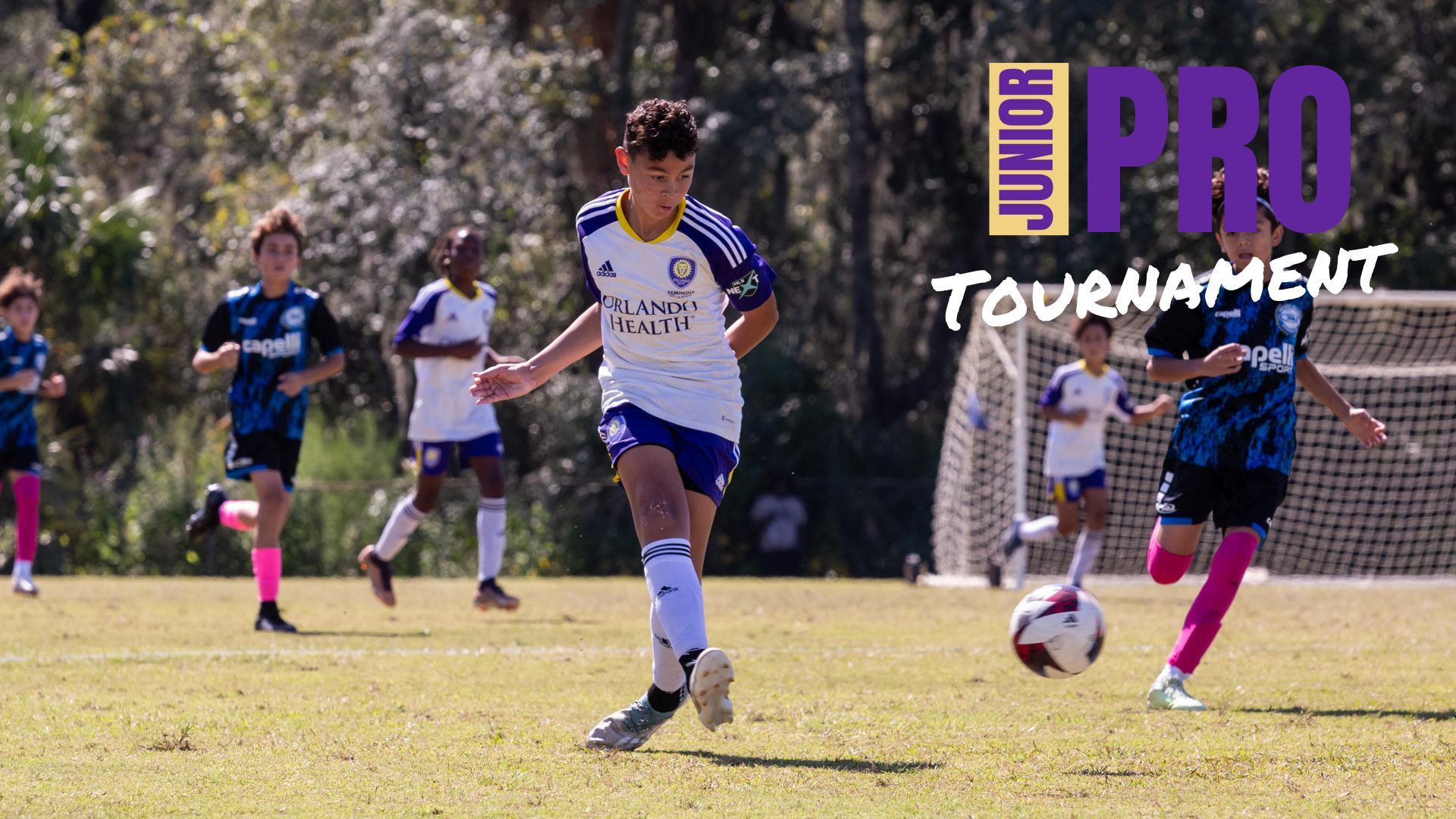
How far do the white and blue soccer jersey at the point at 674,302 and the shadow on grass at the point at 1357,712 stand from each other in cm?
233

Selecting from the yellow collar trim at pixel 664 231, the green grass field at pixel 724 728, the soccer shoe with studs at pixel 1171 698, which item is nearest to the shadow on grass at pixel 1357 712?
the green grass field at pixel 724 728

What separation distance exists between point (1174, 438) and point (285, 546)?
1511 centimetres

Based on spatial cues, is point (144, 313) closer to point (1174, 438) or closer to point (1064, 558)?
point (1064, 558)

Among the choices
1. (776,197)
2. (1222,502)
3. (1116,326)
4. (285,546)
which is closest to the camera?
(1222,502)

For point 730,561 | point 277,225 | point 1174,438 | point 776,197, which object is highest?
point 776,197

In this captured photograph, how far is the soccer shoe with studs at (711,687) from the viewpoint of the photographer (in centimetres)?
461

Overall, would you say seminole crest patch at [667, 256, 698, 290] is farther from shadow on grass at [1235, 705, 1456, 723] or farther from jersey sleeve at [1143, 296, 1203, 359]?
shadow on grass at [1235, 705, 1456, 723]

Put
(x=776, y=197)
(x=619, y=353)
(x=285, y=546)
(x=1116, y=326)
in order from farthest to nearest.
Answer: (x=776, y=197)
(x=1116, y=326)
(x=285, y=546)
(x=619, y=353)

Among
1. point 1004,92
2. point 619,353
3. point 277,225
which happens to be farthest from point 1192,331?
point 1004,92

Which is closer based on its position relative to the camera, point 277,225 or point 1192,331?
point 1192,331

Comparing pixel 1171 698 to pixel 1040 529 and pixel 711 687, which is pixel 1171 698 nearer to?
pixel 711 687

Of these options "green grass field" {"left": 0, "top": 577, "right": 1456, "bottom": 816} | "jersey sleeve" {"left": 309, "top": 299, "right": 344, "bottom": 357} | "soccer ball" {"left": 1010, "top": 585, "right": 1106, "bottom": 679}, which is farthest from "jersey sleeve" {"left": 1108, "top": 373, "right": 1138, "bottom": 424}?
"soccer ball" {"left": 1010, "top": 585, "right": 1106, "bottom": 679}

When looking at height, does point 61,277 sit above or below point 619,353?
above

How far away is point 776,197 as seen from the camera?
23734 millimetres
